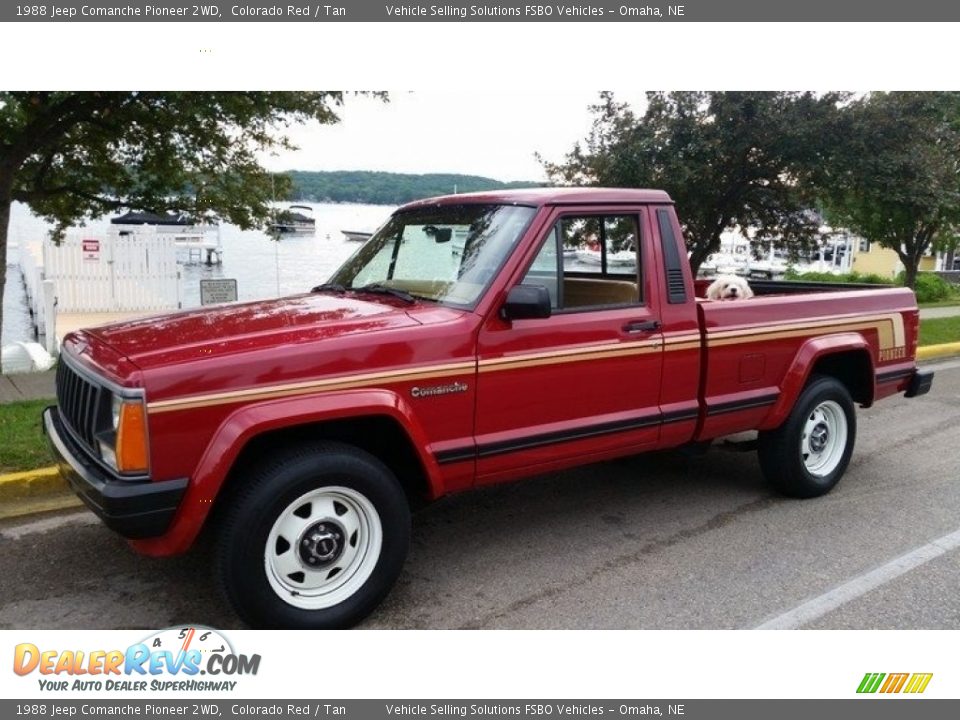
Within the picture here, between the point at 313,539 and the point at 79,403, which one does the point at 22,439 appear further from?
the point at 313,539

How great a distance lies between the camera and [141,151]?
8.27m

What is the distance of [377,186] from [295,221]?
2.45 meters

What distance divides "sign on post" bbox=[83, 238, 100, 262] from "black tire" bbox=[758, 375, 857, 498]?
10.4 metres

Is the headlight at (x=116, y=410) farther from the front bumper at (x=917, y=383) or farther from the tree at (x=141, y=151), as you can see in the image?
the front bumper at (x=917, y=383)

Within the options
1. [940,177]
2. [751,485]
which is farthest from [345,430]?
[940,177]

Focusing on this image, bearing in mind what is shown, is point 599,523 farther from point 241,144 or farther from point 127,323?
point 241,144

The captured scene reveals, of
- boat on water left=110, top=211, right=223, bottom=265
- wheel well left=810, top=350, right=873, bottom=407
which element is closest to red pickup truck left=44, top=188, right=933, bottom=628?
wheel well left=810, top=350, right=873, bottom=407

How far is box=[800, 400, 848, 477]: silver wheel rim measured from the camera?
5.31m

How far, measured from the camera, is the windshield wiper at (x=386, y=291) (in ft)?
13.4

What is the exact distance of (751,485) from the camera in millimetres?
5578

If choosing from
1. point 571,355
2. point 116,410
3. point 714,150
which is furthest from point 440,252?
point 714,150

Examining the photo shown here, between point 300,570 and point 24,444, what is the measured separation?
2.90 meters

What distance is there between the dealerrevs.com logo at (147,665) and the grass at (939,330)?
11256 millimetres

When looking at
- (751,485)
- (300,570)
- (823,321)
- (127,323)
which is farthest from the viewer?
(751,485)
